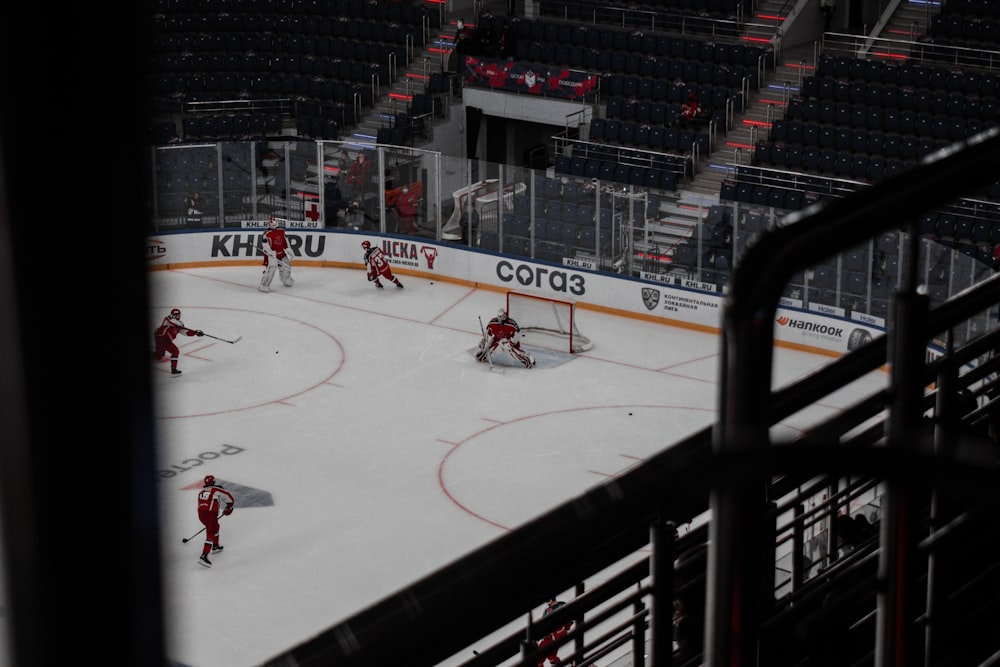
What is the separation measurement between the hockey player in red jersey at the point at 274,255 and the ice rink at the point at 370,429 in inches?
12.5

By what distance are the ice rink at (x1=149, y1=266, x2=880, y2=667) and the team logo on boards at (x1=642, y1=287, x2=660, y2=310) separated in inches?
13.8

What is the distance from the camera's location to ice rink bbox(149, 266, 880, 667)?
14.3 metres

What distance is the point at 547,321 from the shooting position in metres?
21.4

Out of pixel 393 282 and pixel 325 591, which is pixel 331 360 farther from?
pixel 325 591

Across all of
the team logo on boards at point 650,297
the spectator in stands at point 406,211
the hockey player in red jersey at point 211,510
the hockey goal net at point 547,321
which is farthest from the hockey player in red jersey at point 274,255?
the hockey player in red jersey at point 211,510

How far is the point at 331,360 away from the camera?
20.5 metres

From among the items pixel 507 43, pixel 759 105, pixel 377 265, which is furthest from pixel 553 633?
pixel 507 43

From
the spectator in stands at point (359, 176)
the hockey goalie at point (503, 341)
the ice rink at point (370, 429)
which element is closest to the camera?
the ice rink at point (370, 429)

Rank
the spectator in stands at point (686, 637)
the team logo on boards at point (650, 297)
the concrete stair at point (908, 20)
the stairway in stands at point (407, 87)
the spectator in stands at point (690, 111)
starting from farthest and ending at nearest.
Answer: the stairway in stands at point (407, 87) < the concrete stair at point (908, 20) < the spectator in stands at point (690, 111) < the team logo on boards at point (650, 297) < the spectator in stands at point (686, 637)

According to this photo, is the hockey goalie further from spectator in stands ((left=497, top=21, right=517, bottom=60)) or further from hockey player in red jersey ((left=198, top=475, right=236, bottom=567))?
spectator in stands ((left=497, top=21, right=517, bottom=60))

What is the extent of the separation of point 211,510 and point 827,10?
19.2m

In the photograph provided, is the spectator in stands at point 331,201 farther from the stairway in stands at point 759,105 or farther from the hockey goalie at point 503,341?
the stairway in stands at point 759,105

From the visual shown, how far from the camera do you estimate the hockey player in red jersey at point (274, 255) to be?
76.5ft

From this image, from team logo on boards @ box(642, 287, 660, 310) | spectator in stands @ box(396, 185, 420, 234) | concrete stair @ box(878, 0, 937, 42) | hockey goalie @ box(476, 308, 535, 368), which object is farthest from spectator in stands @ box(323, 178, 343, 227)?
concrete stair @ box(878, 0, 937, 42)
